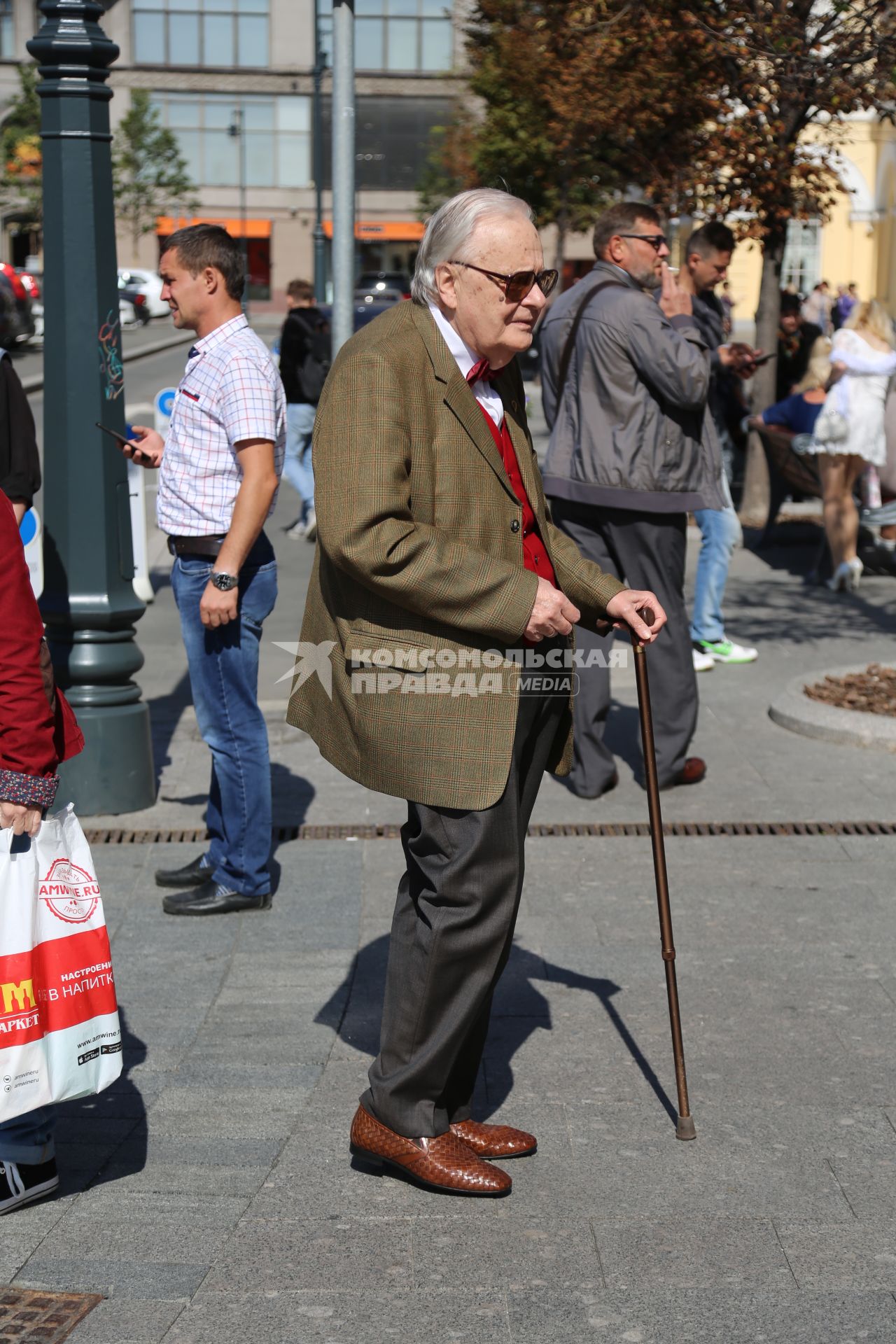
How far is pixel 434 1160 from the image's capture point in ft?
11.2

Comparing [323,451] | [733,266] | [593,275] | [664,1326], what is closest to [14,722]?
[323,451]

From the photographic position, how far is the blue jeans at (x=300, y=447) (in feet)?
42.9

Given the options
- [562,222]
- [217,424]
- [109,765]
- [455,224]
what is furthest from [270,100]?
[455,224]

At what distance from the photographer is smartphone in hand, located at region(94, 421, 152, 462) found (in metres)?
5.43

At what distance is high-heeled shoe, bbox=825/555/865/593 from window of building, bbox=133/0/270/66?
70.8 metres

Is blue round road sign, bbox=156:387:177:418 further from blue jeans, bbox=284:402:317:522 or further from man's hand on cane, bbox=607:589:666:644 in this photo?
man's hand on cane, bbox=607:589:666:644

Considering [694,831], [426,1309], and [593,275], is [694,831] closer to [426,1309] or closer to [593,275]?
[593,275]

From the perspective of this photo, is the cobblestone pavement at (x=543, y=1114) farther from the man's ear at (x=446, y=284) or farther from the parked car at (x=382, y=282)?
the parked car at (x=382, y=282)

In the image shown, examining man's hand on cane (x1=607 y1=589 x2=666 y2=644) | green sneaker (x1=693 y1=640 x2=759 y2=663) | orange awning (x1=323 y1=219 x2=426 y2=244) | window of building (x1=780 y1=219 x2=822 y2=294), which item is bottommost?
green sneaker (x1=693 y1=640 x2=759 y2=663)

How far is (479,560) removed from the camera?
3.15m

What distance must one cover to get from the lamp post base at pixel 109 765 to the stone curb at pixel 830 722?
279 centimetres

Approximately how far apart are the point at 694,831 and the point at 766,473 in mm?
7744

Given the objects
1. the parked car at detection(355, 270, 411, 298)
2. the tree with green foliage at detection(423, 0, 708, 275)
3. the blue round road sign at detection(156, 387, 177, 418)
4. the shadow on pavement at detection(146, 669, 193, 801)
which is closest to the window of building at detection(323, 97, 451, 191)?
the parked car at detection(355, 270, 411, 298)

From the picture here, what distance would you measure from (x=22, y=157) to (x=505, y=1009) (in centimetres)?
5043
